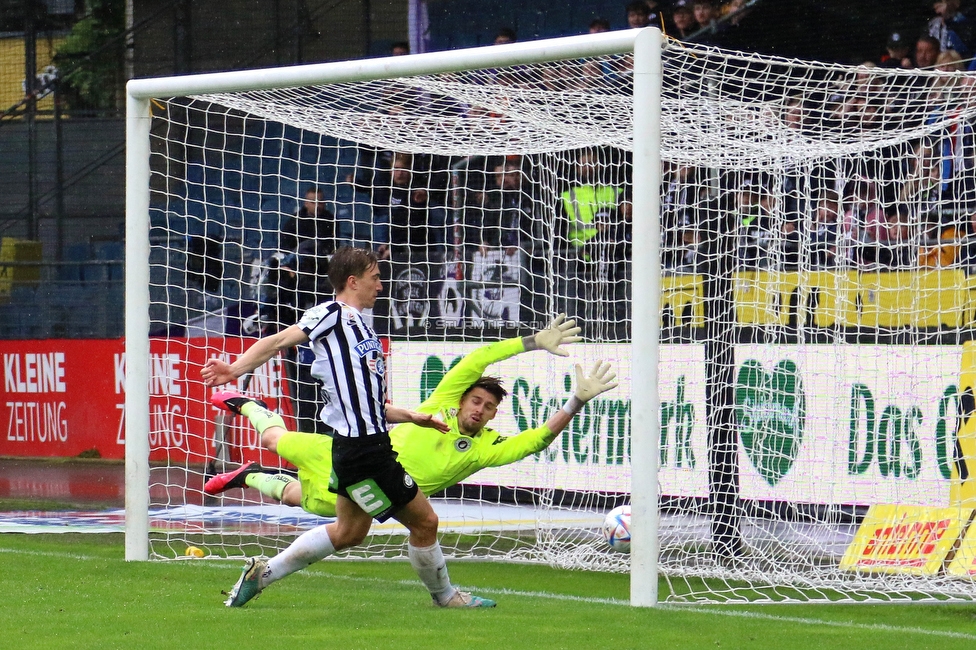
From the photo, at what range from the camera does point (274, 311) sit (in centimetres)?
1270

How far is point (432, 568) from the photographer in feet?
20.4

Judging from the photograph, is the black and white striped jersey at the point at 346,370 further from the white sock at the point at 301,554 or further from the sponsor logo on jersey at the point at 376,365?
the white sock at the point at 301,554

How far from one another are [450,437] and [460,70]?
2.10m

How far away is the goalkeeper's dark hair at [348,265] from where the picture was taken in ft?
20.3

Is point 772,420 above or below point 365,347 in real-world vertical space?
below

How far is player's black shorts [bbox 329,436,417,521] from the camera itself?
5945 mm

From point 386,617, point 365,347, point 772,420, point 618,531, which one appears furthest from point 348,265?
point 772,420

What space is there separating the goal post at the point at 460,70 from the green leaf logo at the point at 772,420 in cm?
266

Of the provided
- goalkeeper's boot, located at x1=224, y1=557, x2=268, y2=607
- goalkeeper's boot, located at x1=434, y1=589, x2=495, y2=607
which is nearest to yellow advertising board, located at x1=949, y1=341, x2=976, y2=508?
goalkeeper's boot, located at x1=434, y1=589, x2=495, y2=607

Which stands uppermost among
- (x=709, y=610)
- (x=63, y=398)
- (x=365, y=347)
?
(x=365, y=347)

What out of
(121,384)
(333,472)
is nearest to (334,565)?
(333,472)

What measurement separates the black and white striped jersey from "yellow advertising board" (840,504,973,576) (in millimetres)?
3478

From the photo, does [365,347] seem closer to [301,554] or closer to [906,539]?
[301,554]

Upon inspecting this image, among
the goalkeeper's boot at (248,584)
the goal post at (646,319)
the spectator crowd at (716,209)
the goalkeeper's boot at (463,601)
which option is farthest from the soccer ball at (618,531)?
the goalkeeper's boot at (248,584)
